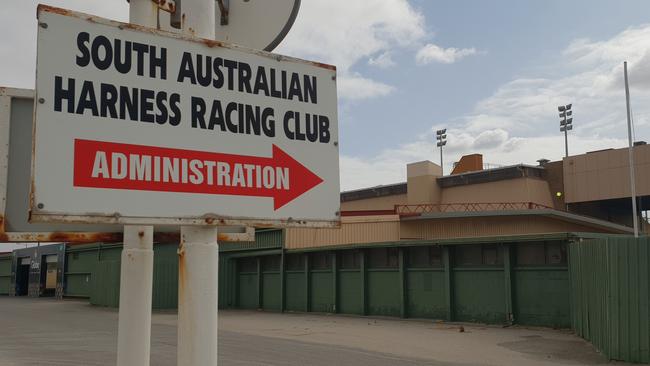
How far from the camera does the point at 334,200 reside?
2.44 metres

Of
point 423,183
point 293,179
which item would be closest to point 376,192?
point 423,183

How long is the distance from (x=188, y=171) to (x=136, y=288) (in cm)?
57

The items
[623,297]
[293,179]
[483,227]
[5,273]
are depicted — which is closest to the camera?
[293,179]

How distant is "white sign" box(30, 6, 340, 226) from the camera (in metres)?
1.97

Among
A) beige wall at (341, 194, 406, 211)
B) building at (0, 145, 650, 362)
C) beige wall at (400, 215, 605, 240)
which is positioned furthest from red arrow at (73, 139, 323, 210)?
beige wall at (341, 194, 406, 211)

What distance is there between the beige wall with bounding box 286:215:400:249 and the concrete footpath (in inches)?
235

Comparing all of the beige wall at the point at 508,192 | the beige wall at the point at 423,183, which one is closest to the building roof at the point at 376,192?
the beige wall at the point at 423,183

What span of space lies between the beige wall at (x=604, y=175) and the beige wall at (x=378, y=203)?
44.9ft

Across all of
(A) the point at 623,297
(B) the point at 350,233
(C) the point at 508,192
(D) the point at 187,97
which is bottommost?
(A) the point at 623,297

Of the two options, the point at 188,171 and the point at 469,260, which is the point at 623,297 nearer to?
the point at 469,260

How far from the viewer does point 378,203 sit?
181 ft

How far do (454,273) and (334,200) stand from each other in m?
19.4

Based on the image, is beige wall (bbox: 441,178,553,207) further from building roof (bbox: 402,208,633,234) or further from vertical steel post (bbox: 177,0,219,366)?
vertical steel post (bbox: 177,0,219,366)

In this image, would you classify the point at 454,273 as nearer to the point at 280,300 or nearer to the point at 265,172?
the point at 280,300
